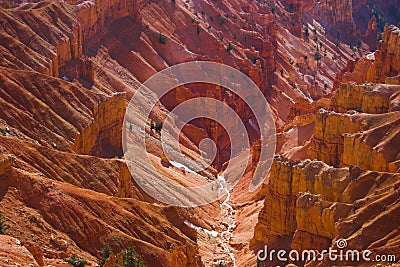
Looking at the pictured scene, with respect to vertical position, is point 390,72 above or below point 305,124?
above

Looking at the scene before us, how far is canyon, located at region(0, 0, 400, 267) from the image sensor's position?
42875mm

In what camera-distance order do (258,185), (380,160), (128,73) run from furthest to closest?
(128,73) < (258,185) < (380,160)

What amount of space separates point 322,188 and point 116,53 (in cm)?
5050

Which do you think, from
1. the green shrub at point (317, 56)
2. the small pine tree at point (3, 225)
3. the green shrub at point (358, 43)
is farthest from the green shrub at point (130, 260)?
the green shrub at point (358, 43)

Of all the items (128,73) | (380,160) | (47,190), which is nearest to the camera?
(47,190)

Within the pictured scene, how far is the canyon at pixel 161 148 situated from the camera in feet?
141

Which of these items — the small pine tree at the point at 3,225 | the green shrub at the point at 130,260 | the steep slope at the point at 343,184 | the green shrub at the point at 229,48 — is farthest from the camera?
the green shrub at the point at 229,48

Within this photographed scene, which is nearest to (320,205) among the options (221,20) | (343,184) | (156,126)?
(343,184)

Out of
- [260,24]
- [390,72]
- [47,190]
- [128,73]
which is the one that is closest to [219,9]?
[260,24]

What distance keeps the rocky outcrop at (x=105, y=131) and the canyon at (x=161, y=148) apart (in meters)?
0.15

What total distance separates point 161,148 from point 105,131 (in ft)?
37.8

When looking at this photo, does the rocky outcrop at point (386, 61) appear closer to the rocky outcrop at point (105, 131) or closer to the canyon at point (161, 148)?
the canyon at point (161, 148)

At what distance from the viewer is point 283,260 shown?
4888 centimetres

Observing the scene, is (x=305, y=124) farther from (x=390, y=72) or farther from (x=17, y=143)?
(x=17, y=143)
